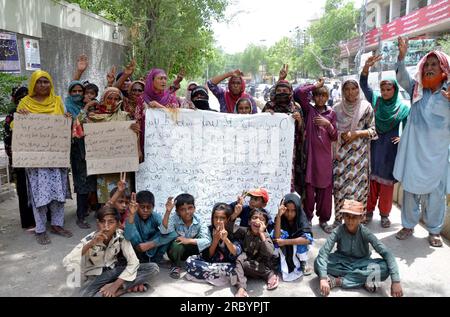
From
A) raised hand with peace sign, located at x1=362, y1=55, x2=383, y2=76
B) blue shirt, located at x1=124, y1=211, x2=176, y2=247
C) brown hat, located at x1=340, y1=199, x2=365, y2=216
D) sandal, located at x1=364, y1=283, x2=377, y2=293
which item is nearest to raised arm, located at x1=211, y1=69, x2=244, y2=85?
raised hand with peace sign, located at x1=362, y1=55, x2=383, y2=76

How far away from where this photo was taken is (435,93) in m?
4.05

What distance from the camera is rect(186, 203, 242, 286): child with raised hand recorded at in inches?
131

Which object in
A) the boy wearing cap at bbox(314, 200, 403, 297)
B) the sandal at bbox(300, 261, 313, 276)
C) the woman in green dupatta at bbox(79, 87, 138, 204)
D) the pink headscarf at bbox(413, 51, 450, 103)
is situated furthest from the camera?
the woman in green dupatta at bbox(79, 87, 138, 204)

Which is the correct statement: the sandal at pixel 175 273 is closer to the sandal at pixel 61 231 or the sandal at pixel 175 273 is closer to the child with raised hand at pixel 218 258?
the child with raised hand at pixel 218 258

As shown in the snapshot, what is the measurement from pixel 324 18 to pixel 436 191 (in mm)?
51098

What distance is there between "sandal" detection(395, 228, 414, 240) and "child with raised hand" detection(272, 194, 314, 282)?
135 centimetres

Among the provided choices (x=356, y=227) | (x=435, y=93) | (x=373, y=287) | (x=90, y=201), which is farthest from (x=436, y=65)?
(x=90, y=201)

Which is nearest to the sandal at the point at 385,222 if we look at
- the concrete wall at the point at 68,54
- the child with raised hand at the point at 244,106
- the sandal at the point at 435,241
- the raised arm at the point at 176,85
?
the sandal at the point at 435,241

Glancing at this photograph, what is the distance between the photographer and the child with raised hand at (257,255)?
3311mm

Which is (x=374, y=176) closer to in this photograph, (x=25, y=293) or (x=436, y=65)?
(x=436, y=65)

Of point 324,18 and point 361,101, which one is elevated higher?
point 324,18

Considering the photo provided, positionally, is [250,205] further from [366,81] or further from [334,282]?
[366,81]

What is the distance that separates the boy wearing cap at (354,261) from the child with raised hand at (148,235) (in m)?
1.36

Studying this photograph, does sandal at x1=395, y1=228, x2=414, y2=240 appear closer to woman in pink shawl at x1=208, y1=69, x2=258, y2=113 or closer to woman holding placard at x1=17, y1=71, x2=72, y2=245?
woman in pink shawl at x1=208, y1=69, x2=258, y2=113
